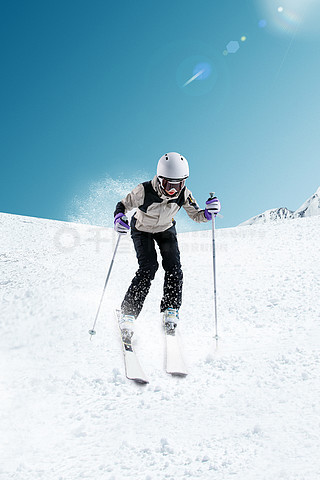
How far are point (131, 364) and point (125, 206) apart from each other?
2177 millimetres

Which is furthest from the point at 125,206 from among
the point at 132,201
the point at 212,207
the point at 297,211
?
the point at 297,211

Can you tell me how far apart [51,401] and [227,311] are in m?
3.92

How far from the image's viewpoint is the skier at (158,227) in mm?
4562

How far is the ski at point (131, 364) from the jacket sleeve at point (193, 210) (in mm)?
2073

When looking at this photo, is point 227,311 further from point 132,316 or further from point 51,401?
point 51,401

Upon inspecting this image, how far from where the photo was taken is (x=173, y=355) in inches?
170

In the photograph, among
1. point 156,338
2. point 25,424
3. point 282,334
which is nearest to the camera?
point 25,424

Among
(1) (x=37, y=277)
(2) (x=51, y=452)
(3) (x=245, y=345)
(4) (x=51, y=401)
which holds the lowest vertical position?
(2) (x=51, y=452)

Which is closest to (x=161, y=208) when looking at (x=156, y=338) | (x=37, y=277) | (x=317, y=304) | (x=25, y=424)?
(x=156, y=338)

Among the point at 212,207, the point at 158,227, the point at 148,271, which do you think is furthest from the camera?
the point at 212,207

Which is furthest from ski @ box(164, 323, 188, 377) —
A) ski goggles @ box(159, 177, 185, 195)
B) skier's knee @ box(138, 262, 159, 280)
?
ski goggles @ box(159, 177, 185, 195)

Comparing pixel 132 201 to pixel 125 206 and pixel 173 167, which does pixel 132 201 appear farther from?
pixel 173 167

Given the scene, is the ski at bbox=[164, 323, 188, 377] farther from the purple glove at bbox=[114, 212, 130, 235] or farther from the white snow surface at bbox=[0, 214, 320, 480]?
the purple glove at bbox=[114, 212, 130, 235]

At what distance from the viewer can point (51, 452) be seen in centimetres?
275
